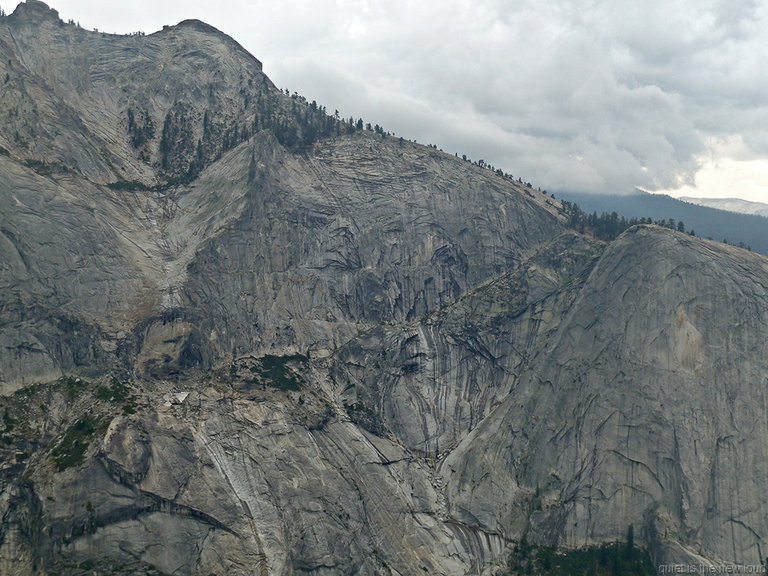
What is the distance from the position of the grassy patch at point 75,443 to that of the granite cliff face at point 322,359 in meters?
0.40

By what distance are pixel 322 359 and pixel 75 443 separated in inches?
1729

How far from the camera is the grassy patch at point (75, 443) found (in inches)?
3157

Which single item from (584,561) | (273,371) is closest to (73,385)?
(273,371)

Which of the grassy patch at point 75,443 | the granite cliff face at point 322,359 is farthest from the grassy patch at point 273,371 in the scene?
the grassy patch at point 75,443

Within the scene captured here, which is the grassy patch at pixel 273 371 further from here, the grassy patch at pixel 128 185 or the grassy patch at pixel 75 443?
the grassy patch at pixel 128 185

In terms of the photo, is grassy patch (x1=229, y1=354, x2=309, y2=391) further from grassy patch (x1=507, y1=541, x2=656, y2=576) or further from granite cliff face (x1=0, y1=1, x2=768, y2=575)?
grassy patch (x1=507, y1=541, x2=656, y2=576)

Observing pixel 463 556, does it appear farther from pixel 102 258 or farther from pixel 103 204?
pixel 103 204

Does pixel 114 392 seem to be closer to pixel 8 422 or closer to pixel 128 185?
pixel 8 422

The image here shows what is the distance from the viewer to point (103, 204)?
374 ft

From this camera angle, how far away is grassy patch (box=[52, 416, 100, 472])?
263ft

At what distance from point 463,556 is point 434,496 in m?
10.8

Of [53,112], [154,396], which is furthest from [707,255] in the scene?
[53,112]

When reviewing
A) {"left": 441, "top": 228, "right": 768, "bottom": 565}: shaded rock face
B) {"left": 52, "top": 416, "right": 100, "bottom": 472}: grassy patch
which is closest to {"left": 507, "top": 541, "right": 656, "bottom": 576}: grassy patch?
{"left": 441, "top": 228, "right": 768, "bottom": 565}: shaded rock face

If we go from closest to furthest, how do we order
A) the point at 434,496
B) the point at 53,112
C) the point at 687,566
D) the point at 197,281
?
the point at 687,566
the point at 434,496
the point at 197,281
the point at 53,112
